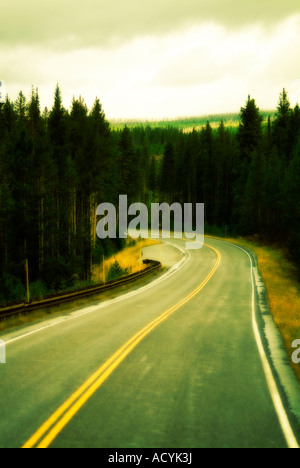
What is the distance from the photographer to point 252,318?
52.1ft

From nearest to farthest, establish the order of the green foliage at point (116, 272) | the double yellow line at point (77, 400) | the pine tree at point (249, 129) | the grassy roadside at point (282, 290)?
the double yellow line at point (77, 400) → the grassy roadside at point (282, 290) → the green foliage at point (116, 272) → the pine tree at point (249, 129)

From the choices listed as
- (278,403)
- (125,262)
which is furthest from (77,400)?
(125,262)

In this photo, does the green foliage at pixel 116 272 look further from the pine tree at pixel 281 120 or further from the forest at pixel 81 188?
the pine tree at pixel 281 120

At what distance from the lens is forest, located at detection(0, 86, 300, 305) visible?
31203 mm

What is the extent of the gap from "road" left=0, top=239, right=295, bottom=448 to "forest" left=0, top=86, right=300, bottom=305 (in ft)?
17.0

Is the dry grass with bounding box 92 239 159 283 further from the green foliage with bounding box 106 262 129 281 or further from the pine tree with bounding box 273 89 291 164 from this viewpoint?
the pine tree with bounding box 273 89 291 164

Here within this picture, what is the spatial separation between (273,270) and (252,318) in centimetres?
1983

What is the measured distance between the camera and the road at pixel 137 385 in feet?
17.9

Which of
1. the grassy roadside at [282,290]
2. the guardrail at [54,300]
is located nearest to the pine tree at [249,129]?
the grassy roadside at [282,290]

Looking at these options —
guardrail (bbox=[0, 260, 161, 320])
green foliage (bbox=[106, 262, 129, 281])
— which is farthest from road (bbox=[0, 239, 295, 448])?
green foliage (bbox=[106, 262, 129, 281])

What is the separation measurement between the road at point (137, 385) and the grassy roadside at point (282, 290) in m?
1.21

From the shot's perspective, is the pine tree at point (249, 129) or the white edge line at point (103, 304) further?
the pine tree at point (249, 129)

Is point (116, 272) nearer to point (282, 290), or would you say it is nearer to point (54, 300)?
point (282, 290)
